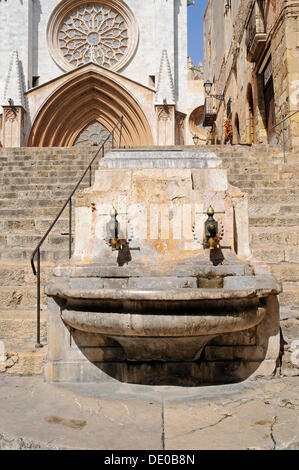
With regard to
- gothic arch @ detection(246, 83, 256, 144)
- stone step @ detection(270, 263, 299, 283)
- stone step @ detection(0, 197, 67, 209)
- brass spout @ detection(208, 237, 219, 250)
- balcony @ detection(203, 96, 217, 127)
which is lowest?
stone step @ detection(270, 263, 299, 283)

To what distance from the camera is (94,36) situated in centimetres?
2152

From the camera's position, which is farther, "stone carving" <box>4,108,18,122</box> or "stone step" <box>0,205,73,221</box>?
"stone carving" <box>4,108,18,122</box>

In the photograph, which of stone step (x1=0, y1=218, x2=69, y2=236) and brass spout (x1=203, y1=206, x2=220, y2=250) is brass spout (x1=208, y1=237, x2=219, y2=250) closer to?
brass spout (x1=203, y1=206, x2=220, y2=250)

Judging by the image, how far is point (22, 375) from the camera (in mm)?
3963

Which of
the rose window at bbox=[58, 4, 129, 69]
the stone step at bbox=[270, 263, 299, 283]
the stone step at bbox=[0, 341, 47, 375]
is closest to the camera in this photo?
the stone step at bbox=[0, 341, 47, 375]

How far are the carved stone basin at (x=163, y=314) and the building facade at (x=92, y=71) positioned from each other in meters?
15.4

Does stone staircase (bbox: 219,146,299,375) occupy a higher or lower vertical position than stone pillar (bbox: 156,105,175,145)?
lower

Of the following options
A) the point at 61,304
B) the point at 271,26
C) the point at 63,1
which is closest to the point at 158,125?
the point at 271,26

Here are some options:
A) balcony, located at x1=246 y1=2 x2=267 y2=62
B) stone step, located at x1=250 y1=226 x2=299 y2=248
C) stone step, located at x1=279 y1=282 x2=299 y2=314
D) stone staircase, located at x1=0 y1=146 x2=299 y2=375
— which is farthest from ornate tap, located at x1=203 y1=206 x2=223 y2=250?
balcony, located at x1=246 y1=2 x2=267 y2=62

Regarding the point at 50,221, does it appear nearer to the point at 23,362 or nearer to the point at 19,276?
the point at 19,276

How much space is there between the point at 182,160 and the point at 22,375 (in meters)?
2.62

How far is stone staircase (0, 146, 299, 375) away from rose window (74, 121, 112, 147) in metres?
9.68

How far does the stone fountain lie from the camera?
10.6ft

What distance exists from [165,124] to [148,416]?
16.6m
